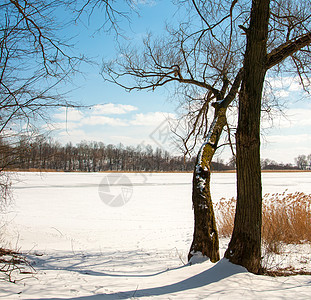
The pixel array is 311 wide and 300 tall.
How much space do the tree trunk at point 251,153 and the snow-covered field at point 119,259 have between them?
0.31 metres

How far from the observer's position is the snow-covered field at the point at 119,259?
9.70ft

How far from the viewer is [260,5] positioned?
3926 mm

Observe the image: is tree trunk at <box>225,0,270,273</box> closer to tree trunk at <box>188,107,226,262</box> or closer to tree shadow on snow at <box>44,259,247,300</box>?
tree shadow on snow at <box>44,259,247,300</box>

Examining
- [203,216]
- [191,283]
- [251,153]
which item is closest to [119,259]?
[203,216]

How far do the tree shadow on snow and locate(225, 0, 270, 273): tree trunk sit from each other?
191 mm

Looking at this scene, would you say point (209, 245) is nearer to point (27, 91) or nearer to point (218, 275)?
point (218, 275)

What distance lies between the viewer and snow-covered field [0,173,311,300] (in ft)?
9.70

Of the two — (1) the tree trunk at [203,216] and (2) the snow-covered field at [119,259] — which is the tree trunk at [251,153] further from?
(1) the tree trunk at [203,216]

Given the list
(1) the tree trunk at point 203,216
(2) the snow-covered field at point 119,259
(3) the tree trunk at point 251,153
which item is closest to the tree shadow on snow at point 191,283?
(2) the snow-covered field at point 119,259

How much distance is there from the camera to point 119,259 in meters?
5.88

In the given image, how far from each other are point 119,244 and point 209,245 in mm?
3691

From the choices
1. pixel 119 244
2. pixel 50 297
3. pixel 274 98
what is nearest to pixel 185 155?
pixel 274 98

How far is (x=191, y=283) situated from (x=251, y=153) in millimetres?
1957

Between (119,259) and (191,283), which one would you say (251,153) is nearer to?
(191,283)
